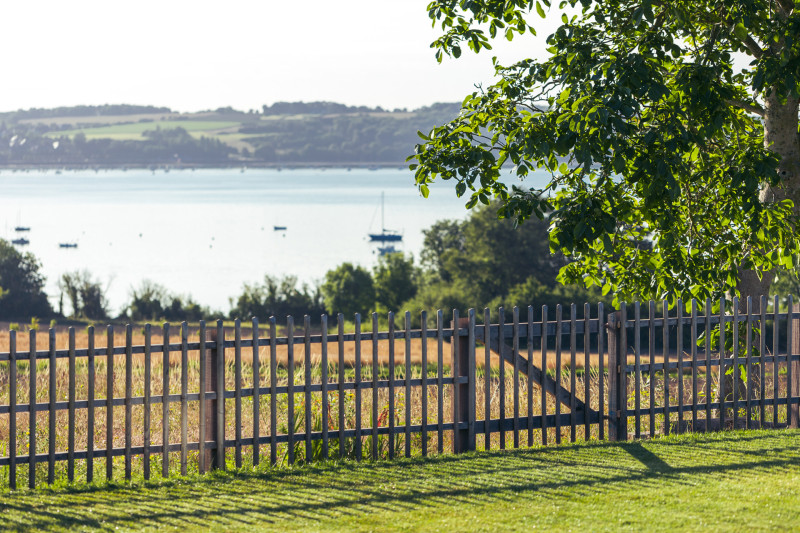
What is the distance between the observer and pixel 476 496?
7219mm

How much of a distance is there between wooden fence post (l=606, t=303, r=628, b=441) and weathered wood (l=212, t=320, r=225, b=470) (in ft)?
12.1

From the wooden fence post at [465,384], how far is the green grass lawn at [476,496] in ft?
1.25

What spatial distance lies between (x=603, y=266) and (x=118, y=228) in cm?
15909

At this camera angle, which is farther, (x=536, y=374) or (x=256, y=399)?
(x=536, y=374)

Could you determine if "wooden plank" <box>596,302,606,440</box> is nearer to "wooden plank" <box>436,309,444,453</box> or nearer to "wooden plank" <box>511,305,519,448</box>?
"wooden plank" <box>511,305,519,448</box>

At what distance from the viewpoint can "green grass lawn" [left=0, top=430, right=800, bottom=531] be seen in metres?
6.53

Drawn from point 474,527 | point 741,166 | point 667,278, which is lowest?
point 474,527

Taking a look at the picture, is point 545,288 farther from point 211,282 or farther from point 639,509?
point 211,282

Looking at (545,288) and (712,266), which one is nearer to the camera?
(712,266)

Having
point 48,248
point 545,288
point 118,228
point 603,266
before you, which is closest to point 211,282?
point 48,248

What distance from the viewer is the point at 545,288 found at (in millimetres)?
53406

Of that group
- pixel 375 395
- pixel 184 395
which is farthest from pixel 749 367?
pixel 184 395

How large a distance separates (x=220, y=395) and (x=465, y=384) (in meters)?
2.28

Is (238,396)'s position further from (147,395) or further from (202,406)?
(147,395)
